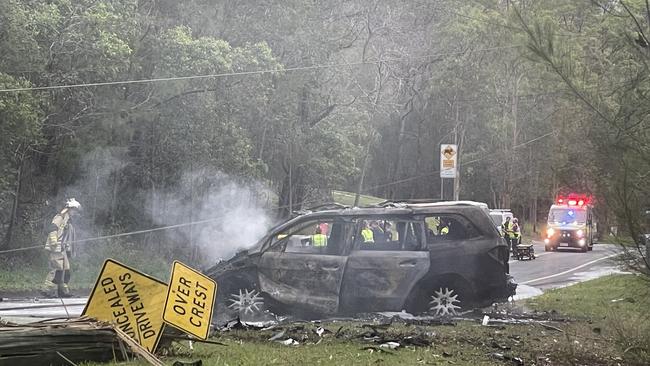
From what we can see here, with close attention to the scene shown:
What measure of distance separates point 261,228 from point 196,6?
8128 mm

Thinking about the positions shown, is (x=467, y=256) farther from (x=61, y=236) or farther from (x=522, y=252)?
(x=522, y=252)

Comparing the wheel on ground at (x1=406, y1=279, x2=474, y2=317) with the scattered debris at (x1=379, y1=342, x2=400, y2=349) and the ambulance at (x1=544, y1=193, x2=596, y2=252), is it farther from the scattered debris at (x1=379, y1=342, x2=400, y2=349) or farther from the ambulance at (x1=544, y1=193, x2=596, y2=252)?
the ambulance at (x1=544, y1=193, x2=596, y2=252)

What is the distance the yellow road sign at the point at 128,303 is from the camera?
25.0 feet

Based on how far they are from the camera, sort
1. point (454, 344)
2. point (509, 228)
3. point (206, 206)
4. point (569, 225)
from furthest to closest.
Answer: point (569, 225), point (509, 228), point (206, 206), point (454, 344)

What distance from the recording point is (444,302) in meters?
12.3

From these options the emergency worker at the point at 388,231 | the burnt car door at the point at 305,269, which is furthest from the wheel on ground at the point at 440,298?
the burnt car door at the point at 305,269

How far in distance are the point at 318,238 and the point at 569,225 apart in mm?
28149

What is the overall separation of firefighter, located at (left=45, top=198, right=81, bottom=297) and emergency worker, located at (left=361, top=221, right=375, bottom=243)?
21.4 feet

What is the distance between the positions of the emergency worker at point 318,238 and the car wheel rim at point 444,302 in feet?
6.13

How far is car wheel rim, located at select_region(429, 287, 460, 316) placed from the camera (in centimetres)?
1221

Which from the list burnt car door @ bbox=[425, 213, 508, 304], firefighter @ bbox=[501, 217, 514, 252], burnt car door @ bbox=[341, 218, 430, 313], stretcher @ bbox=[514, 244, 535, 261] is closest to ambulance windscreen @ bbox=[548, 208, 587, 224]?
firefighter @ bbox=[501, 217, 514, 252]

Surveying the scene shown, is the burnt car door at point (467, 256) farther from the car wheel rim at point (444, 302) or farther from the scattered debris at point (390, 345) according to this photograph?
the scattered debris at point (390, 345)

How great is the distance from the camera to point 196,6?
24.0m

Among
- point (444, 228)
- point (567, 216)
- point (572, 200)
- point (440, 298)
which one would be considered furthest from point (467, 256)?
point (572, 200)
